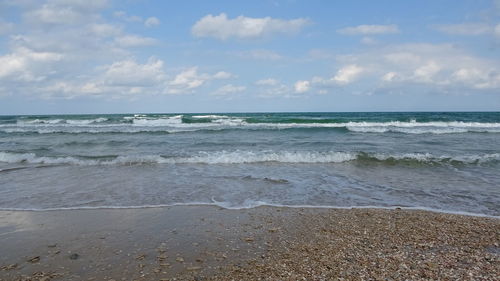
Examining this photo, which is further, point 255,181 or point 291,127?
point 291,127

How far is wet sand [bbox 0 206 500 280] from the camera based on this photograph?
389cm

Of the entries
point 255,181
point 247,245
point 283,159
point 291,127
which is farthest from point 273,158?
point 291,127

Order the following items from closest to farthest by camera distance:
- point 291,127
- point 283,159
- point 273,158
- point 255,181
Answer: point 255,181, point 283,159, point 273,158, point 291,127

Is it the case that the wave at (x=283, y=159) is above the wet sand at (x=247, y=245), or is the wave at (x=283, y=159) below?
above

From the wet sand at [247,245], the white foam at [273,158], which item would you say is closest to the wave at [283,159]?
the white foam at [273,158]

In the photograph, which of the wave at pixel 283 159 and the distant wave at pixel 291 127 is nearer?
the wave at pixel 283 159

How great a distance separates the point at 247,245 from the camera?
187 inches

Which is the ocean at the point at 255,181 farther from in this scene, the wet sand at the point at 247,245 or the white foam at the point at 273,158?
the wet sand at the point at 247,245

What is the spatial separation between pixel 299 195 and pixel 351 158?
239 inches

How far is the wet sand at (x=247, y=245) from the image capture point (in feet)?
12.8

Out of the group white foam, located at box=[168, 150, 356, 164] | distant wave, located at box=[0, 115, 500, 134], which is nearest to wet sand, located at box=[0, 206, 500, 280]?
white foam, located at box=[168, 150, 356, 164]

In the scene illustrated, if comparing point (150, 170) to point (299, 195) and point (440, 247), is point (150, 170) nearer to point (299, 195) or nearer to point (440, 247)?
point (299, 195)

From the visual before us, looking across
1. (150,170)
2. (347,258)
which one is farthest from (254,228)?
(150,170)

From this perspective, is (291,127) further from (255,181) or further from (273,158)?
(255,181)
